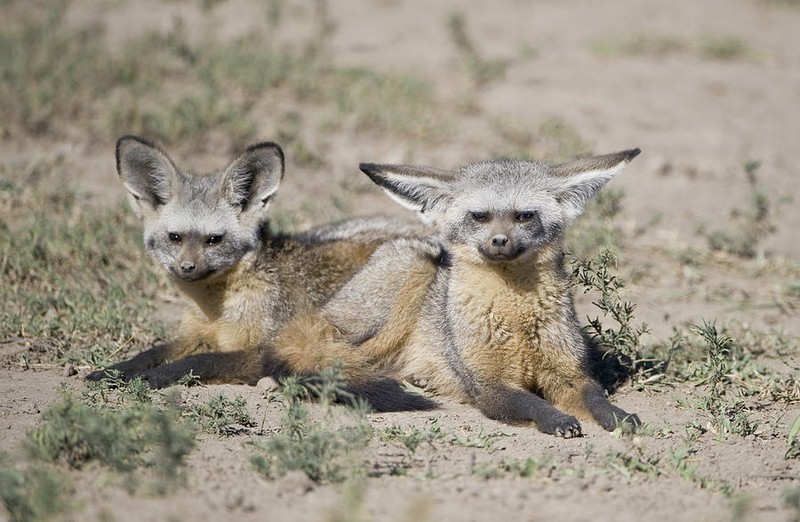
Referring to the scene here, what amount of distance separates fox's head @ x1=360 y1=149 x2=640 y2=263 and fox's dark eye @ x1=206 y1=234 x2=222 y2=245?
1225 mm

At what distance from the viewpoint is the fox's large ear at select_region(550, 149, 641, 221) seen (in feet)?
17.4

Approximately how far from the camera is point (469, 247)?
17.8 ft

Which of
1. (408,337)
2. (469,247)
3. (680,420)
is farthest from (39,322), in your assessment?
(680,420)

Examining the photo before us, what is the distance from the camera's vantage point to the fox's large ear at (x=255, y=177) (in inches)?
244

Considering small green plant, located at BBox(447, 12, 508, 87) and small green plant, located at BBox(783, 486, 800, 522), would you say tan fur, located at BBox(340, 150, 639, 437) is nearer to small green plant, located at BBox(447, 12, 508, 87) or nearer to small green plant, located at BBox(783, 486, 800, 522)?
small green plant, located at BBox(783, 486, 800, 522)

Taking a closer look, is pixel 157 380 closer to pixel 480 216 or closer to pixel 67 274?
pixel 67 274

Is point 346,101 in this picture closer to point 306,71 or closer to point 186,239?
point 306,71

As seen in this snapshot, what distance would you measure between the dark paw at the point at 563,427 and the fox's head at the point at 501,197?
0.91 m

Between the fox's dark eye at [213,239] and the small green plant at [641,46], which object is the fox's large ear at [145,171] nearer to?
the fox's dark eye at [213,239]

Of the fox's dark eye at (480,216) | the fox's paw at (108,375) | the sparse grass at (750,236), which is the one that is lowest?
the fox's paw at (108,375)

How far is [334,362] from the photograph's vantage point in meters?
5.31

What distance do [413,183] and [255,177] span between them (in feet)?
4.37

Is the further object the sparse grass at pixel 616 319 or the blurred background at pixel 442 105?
the blurred background at pixel 442 105

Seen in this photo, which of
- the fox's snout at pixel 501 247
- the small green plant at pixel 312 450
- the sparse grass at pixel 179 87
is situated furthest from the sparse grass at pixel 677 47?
the small green plant at pixel 312 450
